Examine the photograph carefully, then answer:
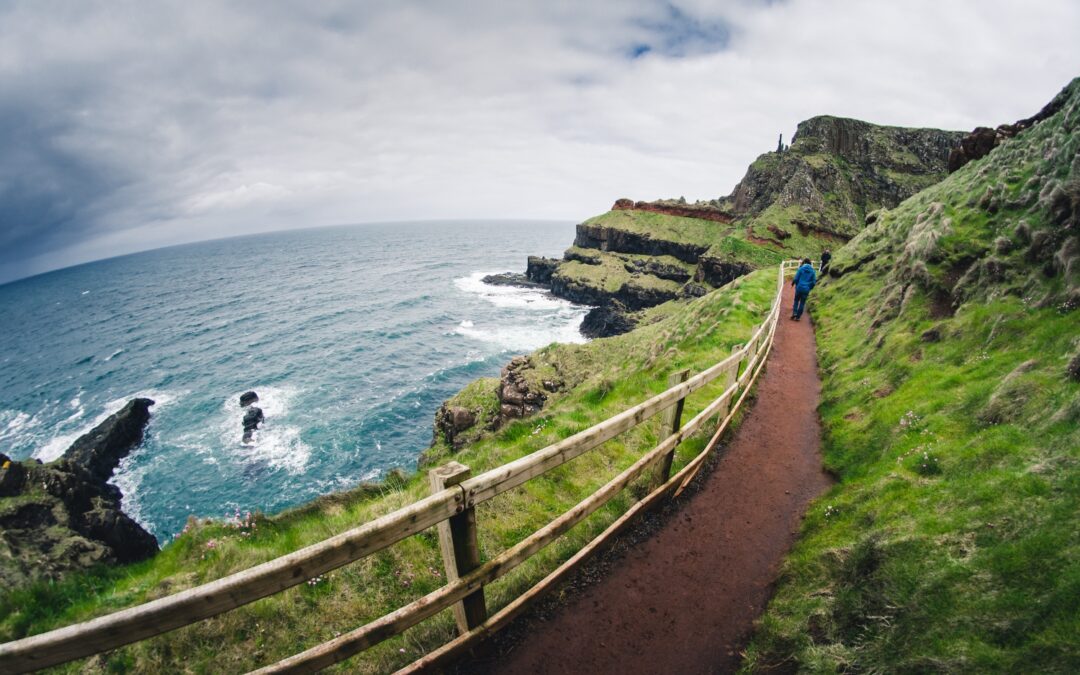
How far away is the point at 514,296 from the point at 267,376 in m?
50.5

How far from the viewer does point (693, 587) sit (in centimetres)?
533

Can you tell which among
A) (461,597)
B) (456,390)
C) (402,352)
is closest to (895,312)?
(461,597)

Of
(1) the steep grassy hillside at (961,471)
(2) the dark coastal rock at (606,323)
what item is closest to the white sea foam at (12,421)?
(2) the dark coastal rock at (606,323)

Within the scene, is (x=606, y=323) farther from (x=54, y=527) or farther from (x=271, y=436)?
(x=54, y=527)

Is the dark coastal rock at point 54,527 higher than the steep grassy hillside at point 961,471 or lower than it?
lower

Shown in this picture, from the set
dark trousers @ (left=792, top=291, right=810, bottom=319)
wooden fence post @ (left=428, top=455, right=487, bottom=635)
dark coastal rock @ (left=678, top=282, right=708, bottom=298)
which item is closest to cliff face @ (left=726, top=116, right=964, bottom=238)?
dark coastal rock @ (left=678, top=282, right=708, bottom=298)

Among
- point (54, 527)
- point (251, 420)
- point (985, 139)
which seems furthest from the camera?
point (251, 420)

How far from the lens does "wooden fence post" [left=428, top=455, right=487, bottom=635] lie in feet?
11.7

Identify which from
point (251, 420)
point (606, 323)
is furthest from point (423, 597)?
point (606, 323)

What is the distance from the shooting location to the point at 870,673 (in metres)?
3.41

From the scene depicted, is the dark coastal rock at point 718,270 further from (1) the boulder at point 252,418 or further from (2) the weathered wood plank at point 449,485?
(2) the weathered wood plank at point 449,485

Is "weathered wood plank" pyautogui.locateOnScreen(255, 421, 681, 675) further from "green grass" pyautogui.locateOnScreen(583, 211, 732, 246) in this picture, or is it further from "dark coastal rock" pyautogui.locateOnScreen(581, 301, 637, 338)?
"green grass" pyautogui.locateOnScreen(583, 211, 732, 246)

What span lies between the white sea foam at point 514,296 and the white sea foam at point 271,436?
148 feet

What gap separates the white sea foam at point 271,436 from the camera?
33.1 metres
